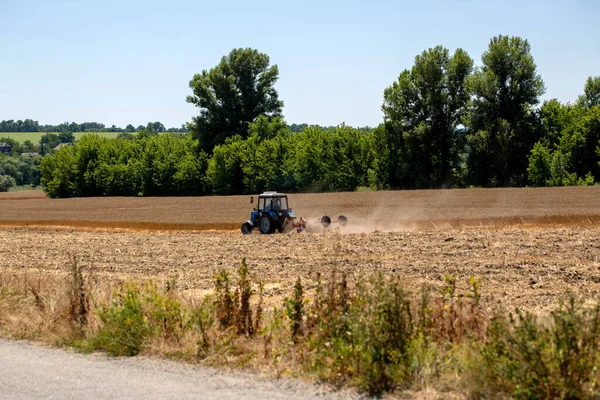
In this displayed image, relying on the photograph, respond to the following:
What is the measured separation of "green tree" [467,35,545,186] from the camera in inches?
2335

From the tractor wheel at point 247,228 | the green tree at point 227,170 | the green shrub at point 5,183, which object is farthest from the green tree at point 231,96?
the tractor wheel at point 247,228

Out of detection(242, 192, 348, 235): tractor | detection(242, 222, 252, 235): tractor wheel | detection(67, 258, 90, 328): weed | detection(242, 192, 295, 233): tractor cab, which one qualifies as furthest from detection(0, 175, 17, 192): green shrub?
detection(67, 258, 90, 328): weed

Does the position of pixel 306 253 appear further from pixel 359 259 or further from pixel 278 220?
pixel 278 220

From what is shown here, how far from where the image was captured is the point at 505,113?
198 feet

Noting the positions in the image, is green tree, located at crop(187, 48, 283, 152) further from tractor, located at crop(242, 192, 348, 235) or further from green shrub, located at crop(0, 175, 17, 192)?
tractor, located at crop(242, 192, 348, 235)

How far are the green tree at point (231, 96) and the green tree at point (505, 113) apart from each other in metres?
32.9

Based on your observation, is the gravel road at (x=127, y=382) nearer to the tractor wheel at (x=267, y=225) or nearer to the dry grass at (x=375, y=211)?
the tractor wheel at (x=267, y=225)

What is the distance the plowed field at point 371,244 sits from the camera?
58.9 ft

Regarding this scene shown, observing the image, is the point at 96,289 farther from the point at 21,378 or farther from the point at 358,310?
the point at 358,310

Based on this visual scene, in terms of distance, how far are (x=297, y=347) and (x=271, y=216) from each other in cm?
2238

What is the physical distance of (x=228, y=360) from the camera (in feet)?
30.2

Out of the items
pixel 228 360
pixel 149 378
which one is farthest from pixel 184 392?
pixel 228 360

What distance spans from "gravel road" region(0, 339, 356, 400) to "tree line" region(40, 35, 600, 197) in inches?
2002

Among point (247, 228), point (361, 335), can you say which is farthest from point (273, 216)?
point (361, 335)
